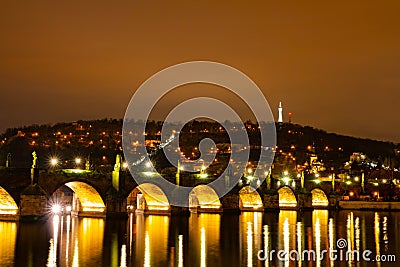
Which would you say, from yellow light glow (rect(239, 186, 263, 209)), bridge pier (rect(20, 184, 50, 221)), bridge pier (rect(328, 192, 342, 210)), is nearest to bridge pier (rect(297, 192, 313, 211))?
bridge pier (rect(328, 192, 342, 210))

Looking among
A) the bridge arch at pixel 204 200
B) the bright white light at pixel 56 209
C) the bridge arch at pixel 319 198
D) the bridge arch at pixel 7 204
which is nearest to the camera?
the bridge arch at pixel 7 204

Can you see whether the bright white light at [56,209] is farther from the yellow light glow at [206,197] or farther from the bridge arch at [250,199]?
the bridge arch at [250,199]

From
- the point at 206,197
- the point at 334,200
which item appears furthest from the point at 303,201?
the point at 206,197

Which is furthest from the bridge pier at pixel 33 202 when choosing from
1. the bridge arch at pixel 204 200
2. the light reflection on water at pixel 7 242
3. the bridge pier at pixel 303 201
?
the bridge pier at pixel 303 201

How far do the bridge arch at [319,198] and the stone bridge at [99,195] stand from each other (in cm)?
1030

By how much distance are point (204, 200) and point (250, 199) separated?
8388 mm

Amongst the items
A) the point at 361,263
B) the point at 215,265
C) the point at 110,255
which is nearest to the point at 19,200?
the point at 110,255

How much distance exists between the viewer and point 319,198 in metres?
86.4

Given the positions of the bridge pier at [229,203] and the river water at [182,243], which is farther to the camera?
the bridge pier at [229,203]

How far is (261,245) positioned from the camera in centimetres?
3269

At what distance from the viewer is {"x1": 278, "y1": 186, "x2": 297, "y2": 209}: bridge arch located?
75.6m

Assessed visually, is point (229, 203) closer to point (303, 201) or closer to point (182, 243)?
point (303, 201)

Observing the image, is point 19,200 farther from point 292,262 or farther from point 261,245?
point 292,262

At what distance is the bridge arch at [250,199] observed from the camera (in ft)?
225
